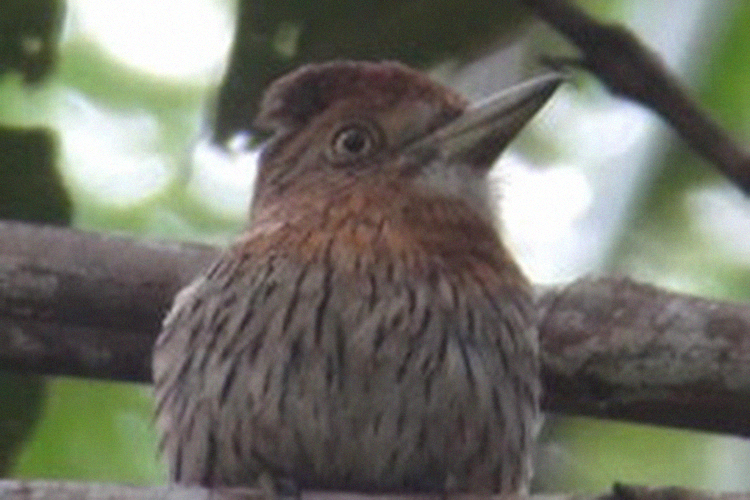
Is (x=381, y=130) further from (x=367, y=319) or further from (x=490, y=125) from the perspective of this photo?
(x=367, y=319)

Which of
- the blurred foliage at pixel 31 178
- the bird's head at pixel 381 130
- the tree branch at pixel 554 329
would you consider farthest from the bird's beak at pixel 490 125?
the blurred foliage at pixel 31 178

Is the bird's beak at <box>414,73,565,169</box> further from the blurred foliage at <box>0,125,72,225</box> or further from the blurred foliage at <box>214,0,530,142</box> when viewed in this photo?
the blurred foliage at <box>0,125,72,225</box>

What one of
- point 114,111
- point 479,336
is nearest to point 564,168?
point 114,111

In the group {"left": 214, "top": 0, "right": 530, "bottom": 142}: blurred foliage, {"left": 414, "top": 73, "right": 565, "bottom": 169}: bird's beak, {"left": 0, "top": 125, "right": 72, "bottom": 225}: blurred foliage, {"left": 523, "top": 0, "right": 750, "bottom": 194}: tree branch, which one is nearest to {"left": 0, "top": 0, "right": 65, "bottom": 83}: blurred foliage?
{"left": 0, "top": 125, "right": 72, "bottom": 225}: blurred foliage

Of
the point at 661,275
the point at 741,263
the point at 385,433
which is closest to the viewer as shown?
the point at 385,433

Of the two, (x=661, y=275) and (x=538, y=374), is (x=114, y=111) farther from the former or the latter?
(x=538, y=374)

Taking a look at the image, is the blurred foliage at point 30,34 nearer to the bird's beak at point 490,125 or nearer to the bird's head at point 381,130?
the bird's head at point 381,130

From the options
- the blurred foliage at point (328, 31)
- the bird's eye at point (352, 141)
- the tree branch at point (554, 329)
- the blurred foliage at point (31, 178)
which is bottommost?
the tree branch at point (554, 329)
